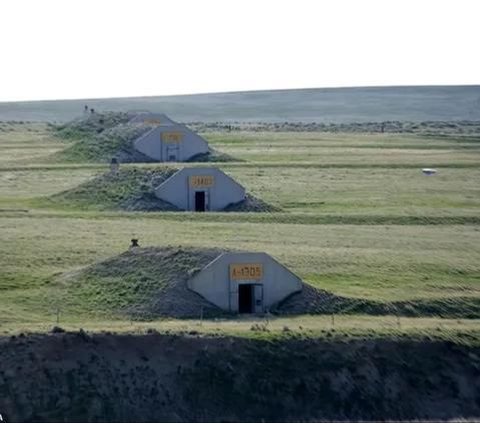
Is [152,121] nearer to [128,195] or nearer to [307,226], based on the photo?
[128,195]

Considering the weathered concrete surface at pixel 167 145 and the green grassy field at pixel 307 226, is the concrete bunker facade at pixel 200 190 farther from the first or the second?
the weathered concrete surface at pixel 167 145

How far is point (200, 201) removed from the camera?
61.6 meters

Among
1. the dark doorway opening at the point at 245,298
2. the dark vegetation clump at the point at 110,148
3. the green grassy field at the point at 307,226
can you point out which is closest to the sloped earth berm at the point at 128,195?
the green grassy field at the point at 307,226

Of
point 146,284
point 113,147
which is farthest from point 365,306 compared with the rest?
point 113,147

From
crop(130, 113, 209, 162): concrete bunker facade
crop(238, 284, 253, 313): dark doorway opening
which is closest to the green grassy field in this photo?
crop(238, 284, 253, 313): dark doorway opening

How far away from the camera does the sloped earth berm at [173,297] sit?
38875 mm

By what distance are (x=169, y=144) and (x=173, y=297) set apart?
38.8 metres

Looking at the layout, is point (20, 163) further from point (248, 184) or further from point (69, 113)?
point (69, 113)

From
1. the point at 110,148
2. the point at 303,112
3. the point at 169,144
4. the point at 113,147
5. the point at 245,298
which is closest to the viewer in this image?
the point at 245,298

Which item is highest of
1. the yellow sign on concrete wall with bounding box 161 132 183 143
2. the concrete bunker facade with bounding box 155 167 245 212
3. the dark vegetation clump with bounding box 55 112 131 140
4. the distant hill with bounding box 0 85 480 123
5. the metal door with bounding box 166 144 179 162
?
the concrete bunker facade with bounding box 155 167 245 212

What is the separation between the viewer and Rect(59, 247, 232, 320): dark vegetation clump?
38719mm

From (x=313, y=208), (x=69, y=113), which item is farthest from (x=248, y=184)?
(x=69, y=113)

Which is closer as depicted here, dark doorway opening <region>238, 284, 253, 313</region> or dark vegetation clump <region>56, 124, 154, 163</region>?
dark doorway opening <region>238, 284, 253, 313</region>

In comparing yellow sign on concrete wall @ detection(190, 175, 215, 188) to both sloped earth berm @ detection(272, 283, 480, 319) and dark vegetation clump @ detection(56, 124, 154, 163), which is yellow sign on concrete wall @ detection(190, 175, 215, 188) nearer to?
dark vegetation clump @ detection(56, 124, 154, 163)
